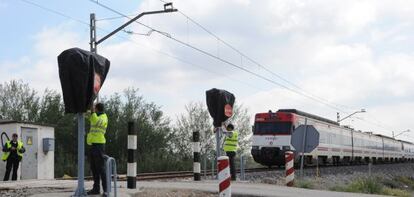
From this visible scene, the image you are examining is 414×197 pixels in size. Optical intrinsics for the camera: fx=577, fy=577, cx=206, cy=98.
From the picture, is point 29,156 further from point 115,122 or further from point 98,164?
point 115,122

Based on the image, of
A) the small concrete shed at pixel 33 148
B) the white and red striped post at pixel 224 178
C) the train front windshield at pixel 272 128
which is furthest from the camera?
the train front windshield at pixel 272 128

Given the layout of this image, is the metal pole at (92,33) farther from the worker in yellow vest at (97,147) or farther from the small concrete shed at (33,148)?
the worker in yellow vest at (97,147)

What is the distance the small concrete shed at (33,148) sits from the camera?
18.6 metres

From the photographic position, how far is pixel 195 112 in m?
53.0

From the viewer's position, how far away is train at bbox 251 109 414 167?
3189 centimetres

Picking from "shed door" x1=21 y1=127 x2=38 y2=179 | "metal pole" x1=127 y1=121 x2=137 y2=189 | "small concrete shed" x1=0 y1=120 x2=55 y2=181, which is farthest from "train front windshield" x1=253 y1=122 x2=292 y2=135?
"metal pole" x1=127 y1=121 x2=137 y2=189

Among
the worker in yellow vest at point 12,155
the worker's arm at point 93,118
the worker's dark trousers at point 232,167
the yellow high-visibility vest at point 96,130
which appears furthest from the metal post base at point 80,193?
the worker in yellow vest at point 12,155

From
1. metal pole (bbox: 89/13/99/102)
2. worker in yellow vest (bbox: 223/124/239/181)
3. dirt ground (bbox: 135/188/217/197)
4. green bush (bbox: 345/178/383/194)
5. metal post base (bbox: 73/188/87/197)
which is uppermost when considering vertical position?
metal pole (bbox: 89/13/99/102)

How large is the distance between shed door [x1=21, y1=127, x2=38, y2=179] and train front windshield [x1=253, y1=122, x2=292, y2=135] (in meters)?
16.0

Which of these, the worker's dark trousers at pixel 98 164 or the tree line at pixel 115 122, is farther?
the tree line at pixel 115 122

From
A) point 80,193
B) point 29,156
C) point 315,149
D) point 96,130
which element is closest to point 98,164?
point 96,130

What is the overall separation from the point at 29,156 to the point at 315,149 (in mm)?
17154

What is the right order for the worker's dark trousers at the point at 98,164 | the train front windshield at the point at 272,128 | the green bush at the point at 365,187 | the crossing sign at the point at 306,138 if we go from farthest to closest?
1. the train front windshield at the point at 272,128
2. the green bush at the point at 365,187
3. the crossing sign at the point at 306,138
4. the worker's dark trousers at the point at 98,164

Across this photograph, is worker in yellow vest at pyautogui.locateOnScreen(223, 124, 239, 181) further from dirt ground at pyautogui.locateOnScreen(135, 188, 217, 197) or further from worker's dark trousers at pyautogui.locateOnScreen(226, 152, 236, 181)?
dirt ground at pyautogui.locateOnScreen(135, 188, 217, 197)
